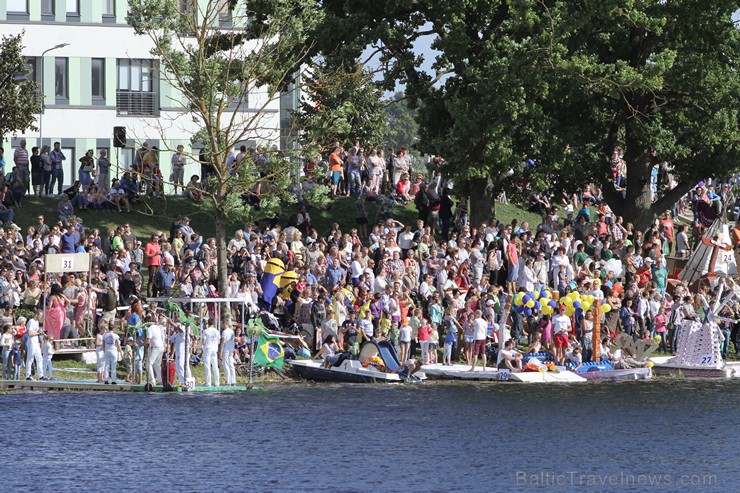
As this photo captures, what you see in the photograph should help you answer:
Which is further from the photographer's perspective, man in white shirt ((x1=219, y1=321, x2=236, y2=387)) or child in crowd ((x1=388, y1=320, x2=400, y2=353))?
child in crowd ((x1=388, y1=320, x2=400, y2=353))

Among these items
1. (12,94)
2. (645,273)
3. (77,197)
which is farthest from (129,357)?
(12,94)

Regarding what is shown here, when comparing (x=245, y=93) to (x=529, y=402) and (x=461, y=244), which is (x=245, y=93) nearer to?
(x=461, y=244)

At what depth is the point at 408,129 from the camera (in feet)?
584

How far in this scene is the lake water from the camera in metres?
33.9

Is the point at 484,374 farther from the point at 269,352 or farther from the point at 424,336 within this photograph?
the point at 269,352

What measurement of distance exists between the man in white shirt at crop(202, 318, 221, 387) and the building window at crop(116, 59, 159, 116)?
34733mm

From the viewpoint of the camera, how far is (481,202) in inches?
2216

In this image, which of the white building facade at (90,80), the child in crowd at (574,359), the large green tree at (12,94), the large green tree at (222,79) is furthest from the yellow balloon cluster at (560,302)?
the white building facade at (90,80)

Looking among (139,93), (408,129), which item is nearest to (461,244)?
(139,93)

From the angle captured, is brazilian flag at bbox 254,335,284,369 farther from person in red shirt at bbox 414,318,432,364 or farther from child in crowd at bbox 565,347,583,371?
child in crowd at bbox 565,347,583,371

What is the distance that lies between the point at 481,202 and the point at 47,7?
27.4m

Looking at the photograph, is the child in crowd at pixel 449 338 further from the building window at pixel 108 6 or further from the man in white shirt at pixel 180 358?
the building window at pixel 108 6

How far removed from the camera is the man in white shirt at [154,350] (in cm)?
3981

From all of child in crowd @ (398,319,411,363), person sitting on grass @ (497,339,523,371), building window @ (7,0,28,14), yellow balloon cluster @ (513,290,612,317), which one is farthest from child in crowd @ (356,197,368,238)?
building window @ (7,0,28,14)
